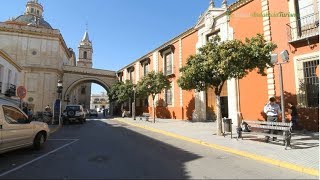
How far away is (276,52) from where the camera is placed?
50.6 feet

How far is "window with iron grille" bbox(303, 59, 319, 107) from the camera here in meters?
13.3

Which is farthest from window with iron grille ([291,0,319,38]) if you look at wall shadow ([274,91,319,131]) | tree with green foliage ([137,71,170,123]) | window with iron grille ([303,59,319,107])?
tree with green foliage ([137,71,170,123])

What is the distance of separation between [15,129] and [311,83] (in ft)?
42.6

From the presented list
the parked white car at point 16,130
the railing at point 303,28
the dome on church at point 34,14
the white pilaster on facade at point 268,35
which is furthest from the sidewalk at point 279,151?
the dome on church at point 34,14

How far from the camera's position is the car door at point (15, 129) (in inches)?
318

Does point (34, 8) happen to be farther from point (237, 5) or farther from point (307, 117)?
point (307, 117)

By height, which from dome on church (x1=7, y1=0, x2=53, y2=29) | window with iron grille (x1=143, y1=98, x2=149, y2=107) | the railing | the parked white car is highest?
dome on church (x1=7, y1=0, x2=53, y2=29)

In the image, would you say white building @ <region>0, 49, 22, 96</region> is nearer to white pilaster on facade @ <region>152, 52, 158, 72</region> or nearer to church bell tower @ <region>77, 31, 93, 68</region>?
white pilaster on facade @ <region>152, 52, 158, 72</region>

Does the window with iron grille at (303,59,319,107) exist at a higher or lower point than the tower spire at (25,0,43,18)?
lower

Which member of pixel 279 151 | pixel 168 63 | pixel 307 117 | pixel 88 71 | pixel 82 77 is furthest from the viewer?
pixel 88 71

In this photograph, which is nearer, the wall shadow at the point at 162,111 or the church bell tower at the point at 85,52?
the wall shadow at the point at 162,111

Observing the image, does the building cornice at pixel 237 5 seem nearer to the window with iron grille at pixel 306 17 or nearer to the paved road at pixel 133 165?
the window with iron grille at pixel 306 17

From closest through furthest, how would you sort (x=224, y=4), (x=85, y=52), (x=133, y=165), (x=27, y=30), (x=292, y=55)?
1. (x=133, y=165)
2. (x=292, y=55)
3. (x=224, y=4)
4. (x=27, y=30)
5. (x=85, y=52)

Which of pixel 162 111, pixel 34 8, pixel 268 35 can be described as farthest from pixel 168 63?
pixel 34 8
